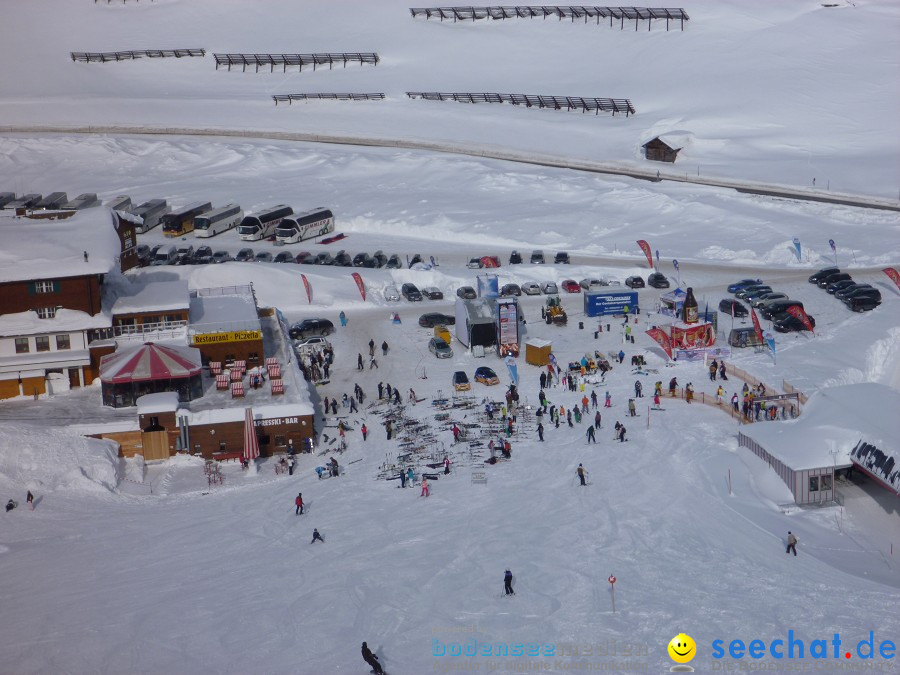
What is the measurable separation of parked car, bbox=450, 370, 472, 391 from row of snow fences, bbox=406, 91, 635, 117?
4192 cm

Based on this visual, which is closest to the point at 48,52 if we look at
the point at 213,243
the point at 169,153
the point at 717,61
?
the point at 169,153

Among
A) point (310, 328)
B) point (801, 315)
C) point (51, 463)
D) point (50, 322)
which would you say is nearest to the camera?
point (51, 463)

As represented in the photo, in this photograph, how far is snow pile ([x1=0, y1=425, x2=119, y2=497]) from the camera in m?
34.3

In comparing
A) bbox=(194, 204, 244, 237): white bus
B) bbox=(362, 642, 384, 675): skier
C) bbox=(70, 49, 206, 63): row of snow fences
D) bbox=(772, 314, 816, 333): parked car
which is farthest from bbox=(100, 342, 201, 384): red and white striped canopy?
bbox=(70, 49, 206, 63): row of snow fences

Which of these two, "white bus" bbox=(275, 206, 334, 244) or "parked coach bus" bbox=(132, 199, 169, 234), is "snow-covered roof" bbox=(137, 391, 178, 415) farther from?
"parked coach bus" bbox=(132, 199, 169, 234)

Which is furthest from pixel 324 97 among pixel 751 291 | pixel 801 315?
pixel 801 315

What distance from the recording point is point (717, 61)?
83.6m

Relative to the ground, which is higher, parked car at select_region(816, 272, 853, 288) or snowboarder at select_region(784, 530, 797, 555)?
parked car at select_region(816, 272, 853, 288)

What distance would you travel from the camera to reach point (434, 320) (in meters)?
49.3

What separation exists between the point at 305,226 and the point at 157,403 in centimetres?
2598

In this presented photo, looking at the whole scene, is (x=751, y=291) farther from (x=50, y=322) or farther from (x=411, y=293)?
(x=50, y=322)

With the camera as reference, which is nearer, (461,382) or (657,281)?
(461,382)

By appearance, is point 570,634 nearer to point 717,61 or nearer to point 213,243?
point 213,243

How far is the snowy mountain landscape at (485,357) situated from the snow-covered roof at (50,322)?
231 centimetres
